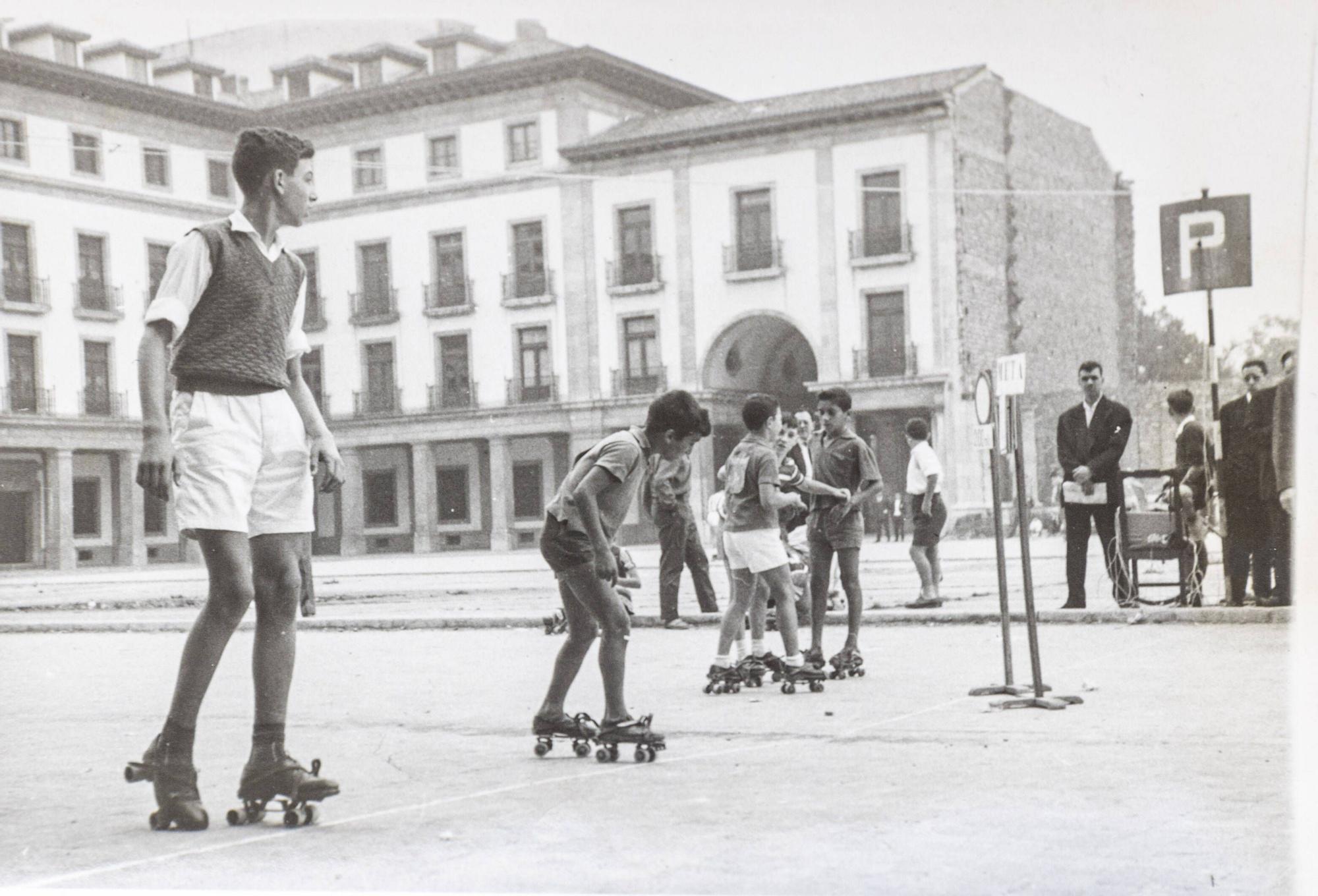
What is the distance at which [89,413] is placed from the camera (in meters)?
5.04

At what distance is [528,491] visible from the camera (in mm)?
Result: 5758

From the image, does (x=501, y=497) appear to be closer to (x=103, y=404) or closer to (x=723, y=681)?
(x=103, y=404)

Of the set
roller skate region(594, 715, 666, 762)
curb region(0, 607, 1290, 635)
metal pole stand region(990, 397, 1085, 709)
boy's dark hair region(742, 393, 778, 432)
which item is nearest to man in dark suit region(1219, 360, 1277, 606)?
curb region(0, 607, 1290, 635)

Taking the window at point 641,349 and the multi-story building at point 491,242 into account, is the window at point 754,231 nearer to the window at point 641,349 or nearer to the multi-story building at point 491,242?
the multi-story building at point 491,242

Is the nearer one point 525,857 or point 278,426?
point 525,857

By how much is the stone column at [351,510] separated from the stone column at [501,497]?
1.25ft

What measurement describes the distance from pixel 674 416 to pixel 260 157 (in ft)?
5.12

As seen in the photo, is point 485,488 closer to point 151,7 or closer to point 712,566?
point 151,7

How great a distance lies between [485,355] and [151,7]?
1.31 metres

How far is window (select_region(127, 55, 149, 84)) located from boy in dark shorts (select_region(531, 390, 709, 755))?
159 cm

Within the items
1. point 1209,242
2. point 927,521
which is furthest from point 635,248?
point 927,521

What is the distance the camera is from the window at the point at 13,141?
205 inches

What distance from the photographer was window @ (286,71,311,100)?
16.2 feet

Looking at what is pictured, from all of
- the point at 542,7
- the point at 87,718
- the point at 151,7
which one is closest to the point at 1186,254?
the point at 542,7
